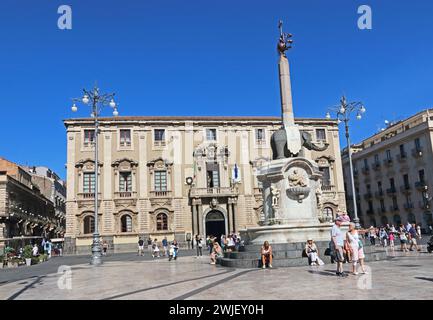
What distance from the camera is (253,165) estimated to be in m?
43.1

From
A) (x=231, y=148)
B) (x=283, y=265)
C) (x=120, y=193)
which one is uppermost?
(x=231, y=148)

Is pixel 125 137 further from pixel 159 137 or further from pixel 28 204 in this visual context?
pixel 28 204

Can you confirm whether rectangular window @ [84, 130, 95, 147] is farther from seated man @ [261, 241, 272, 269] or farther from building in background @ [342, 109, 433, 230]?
building in background @ [342, 109, 433, 230]

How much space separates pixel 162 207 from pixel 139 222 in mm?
2616

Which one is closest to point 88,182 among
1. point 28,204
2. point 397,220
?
point 28,204

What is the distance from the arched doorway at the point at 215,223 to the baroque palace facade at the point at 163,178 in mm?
99

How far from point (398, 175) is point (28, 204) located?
4470cm

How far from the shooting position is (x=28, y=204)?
51781 millimetres

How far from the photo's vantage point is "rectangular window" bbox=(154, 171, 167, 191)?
1641 inches

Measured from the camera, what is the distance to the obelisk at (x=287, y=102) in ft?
54.6

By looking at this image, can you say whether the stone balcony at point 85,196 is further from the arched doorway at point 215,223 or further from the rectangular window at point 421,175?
the rectangular window at point 421,175
